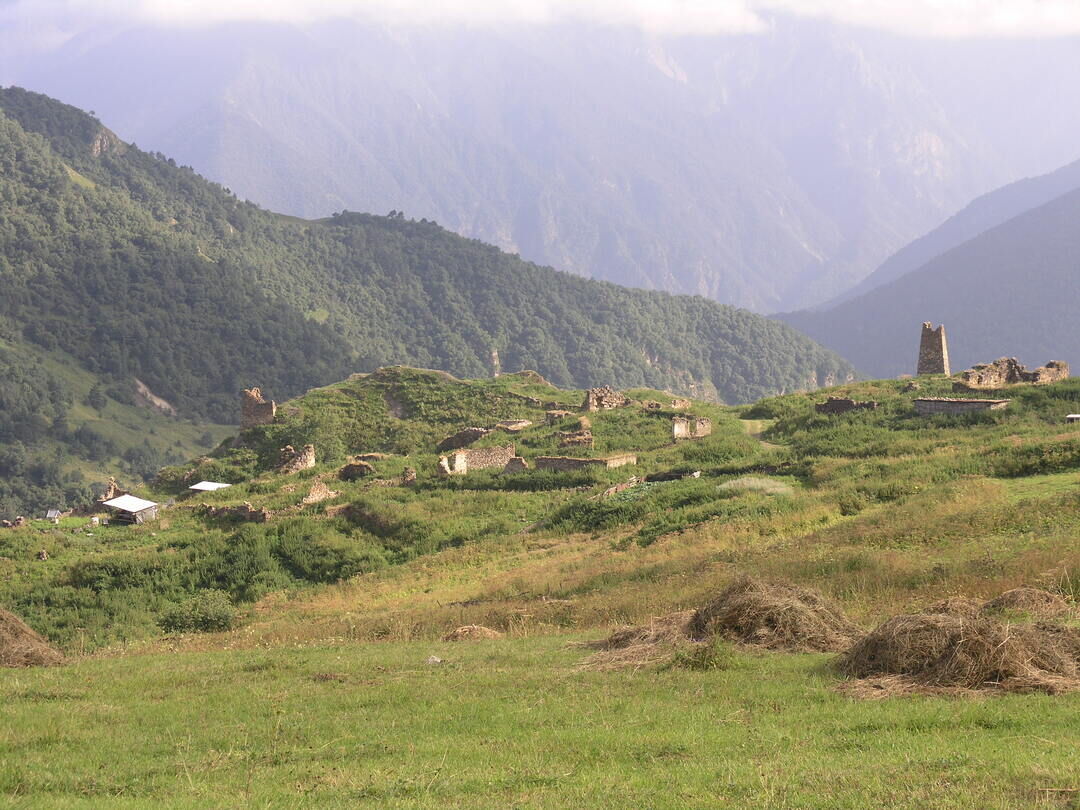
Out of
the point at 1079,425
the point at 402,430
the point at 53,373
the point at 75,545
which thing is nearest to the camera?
the point at 1079,425

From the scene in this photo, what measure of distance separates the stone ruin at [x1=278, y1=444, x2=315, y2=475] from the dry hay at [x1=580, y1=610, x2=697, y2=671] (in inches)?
1259

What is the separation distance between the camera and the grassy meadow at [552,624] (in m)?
10.4

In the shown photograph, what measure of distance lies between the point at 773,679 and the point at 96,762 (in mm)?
6823

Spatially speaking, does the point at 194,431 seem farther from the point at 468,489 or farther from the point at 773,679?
the point at 773,679

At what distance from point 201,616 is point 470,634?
8.53m

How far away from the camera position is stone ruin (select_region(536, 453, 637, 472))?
1464 inches

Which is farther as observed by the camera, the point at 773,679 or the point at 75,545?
the point at 75,545

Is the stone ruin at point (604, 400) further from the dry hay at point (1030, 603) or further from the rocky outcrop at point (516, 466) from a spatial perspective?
the dry hay at point (1030, 603)

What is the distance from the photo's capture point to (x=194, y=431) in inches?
5728

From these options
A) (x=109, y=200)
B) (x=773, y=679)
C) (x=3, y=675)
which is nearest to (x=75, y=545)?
(x=3, y=675)

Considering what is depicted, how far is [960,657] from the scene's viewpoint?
12.3 m

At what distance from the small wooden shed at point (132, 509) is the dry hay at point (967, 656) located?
29737mm

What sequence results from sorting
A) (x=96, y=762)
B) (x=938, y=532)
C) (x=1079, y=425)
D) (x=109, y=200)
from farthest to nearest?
(x=109, y=200), (x=1079, y=425), (x=938, y=532), (x=96, y=762)

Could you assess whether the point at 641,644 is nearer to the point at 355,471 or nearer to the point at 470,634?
the point at 470,634
